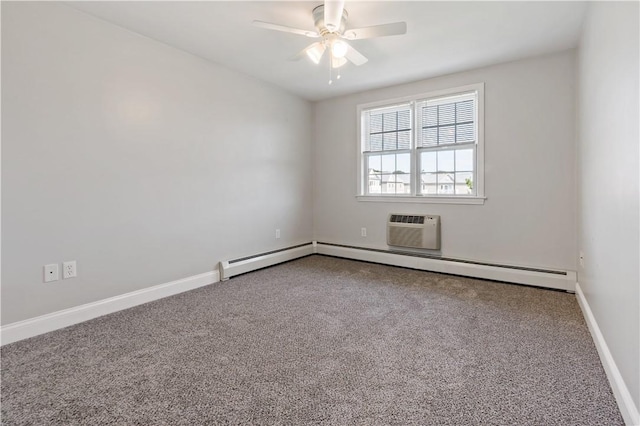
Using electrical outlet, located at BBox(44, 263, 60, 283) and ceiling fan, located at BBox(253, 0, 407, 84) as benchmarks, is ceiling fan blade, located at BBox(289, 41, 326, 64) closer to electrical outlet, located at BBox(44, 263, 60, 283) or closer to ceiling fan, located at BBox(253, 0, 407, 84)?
ceiling fan, located at BBox(253, 0, 407, 84)

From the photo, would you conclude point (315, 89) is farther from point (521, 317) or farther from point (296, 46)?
point (521, 317)

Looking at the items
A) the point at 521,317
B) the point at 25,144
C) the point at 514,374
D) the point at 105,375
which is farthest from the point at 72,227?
the point at 521,317

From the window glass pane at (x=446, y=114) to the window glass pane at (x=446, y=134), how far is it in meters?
0.07

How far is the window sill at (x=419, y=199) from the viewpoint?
11.7 ft

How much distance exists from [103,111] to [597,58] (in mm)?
3529

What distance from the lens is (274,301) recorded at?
9.07ft

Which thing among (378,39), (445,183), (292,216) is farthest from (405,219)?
(378,39)

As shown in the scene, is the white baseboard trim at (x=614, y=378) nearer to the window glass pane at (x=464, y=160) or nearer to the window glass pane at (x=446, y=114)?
the window glass pane at (x=464, y=160)

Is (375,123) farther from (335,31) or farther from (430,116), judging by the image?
(335,31)

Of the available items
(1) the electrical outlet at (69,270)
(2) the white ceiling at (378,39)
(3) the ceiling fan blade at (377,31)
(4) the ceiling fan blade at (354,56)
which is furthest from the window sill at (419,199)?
(1) the electrical outlet at (69,270)

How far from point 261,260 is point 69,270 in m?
1.90

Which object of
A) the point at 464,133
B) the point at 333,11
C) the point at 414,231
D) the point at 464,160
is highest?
the point at 333,11

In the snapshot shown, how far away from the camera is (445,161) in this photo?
3.77 meters

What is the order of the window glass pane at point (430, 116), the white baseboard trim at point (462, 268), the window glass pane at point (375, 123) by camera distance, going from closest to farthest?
the white baseboard trim at point (462, 268) < the window glass pane at point (430, 116) < the window glass pane at point (375, 123)
